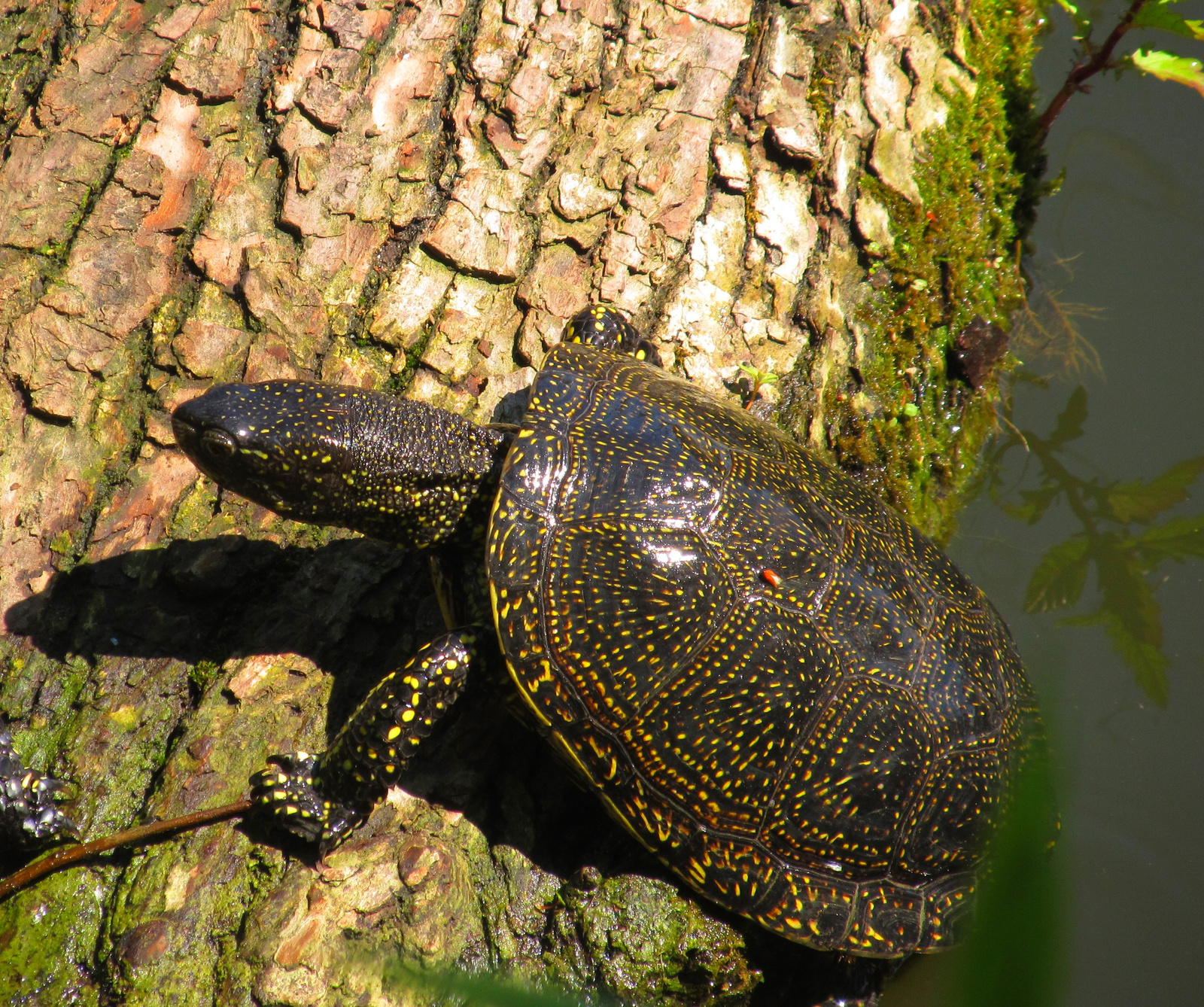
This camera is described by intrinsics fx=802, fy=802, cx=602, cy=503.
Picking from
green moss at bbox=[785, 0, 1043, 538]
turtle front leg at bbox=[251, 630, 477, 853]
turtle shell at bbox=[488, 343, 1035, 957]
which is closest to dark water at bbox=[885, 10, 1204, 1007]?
green moss at bbox=[785, 0, 1043, 538]

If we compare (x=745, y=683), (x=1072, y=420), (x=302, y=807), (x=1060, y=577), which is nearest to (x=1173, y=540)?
(x=1060, y=577)

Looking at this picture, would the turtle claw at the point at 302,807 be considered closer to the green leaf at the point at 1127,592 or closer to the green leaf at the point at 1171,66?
the green leaf at the point at 1127,592

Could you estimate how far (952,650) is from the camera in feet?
8.50

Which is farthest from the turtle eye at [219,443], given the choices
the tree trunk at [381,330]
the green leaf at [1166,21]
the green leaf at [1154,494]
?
the green leaf at [1166,21]

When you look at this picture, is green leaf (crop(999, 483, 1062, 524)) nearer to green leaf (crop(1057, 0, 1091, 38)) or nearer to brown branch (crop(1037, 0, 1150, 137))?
brown branch (crop(1037, 0, 1150, 137))

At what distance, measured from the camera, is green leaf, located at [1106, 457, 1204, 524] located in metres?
4.50

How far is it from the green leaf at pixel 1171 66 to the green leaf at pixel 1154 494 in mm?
1993

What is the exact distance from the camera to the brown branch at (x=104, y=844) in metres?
2.39

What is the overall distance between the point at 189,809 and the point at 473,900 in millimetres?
938

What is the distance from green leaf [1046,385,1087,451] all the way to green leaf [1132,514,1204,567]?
666 millimetres

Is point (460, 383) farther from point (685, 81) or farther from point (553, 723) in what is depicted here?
point (685, 81)

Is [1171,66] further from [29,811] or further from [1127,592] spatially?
[29,811]

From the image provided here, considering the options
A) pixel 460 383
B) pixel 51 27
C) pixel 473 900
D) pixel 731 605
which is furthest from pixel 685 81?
pixel 473 900

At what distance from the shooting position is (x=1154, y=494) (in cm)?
453
